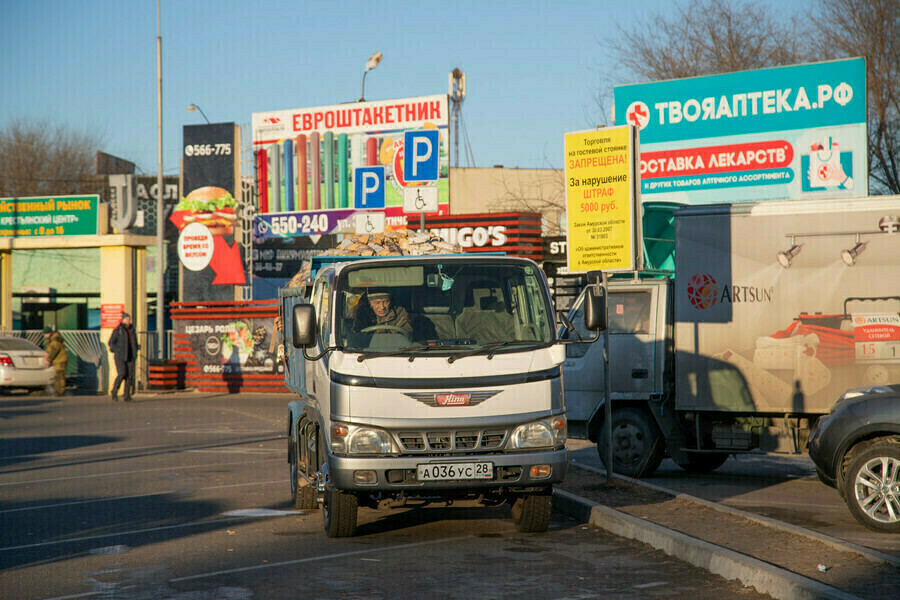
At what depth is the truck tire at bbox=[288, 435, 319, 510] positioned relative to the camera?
32.0 feet

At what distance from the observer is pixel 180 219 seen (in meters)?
30.9

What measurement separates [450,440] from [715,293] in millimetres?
5153

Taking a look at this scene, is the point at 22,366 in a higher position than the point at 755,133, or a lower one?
A: lower

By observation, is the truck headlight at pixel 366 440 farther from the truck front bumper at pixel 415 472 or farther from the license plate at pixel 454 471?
the license plate at pixel 454 471

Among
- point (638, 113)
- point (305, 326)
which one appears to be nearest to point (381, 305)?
point (305, 326)

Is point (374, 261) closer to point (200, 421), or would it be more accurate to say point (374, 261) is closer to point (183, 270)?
point (200, 421)

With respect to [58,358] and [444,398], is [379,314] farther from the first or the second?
[58,358]

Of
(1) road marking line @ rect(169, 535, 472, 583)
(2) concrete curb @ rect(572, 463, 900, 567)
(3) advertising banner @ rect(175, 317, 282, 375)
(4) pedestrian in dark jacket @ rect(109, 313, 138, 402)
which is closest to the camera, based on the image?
(2) concrete curb @ rect(572, 463, 900, 567)

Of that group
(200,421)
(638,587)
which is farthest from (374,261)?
(200,421)

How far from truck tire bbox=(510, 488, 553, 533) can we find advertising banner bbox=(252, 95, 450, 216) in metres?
22.2

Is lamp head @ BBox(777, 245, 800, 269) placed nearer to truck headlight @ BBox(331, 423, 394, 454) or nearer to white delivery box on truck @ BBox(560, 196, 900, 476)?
white delivery box on truck @ BBox(560, 196, 900, 476)

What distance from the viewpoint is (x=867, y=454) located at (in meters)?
8.34

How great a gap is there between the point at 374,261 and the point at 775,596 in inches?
155

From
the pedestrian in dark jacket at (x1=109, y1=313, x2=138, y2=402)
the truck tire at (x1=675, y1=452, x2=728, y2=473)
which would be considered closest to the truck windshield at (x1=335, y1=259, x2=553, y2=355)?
the truck tire at (x1=675, y1=452, x2=728, y2=473)
